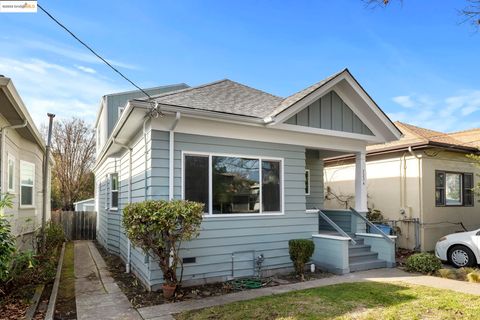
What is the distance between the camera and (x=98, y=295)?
21.8 ft

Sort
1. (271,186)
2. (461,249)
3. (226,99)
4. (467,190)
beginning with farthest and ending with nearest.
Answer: (467,190), (461,249), (226,99), (271,186)

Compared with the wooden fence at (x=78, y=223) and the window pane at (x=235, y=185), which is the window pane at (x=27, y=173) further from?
the window pane at (x=235, y=185)

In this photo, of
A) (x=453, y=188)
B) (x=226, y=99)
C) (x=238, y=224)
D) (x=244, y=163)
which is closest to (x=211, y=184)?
(x=244, y=163)

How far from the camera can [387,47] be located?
395 inches

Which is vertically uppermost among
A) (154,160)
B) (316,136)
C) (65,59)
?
(65,59)

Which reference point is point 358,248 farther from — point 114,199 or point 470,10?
point 114,199

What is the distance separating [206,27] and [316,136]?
4.13 metres

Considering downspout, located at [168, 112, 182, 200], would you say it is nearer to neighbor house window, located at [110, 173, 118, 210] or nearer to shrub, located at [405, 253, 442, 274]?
neighbor house window, located at [110, 173, 118, 210]

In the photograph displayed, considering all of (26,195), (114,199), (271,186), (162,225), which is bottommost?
(162,225)

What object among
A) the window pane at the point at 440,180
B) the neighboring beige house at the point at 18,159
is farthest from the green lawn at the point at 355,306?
the window pane at the point at 440,180

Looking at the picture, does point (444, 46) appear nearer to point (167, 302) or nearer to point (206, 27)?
point (206, 27)

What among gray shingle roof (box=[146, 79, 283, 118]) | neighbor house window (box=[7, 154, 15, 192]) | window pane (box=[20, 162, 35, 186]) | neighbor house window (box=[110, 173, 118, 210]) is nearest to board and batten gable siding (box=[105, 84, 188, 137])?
neighbor house window (box=[110, 173, 118, 210])

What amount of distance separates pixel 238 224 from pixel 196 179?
140 cm

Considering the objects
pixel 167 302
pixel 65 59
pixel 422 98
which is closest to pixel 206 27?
pixel 65 59
